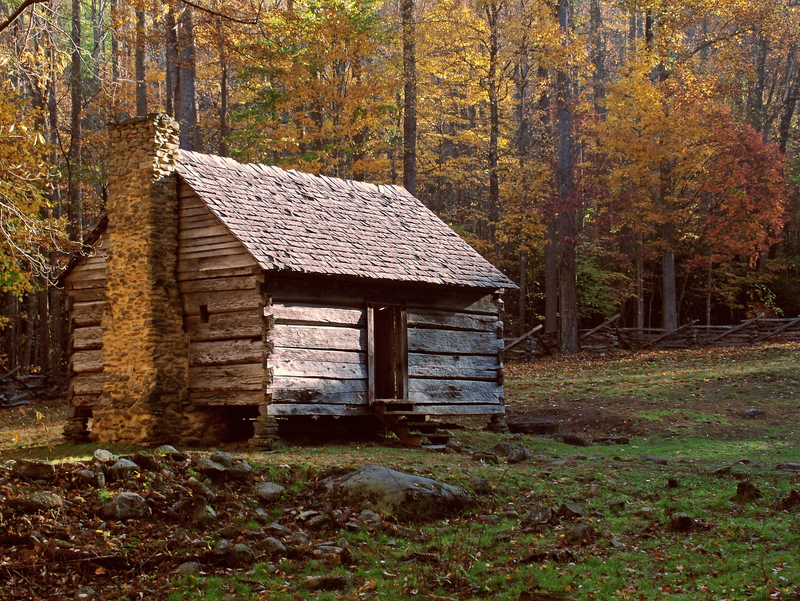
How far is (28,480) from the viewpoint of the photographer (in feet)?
32.6

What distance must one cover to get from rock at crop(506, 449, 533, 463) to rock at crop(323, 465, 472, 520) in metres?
3.42

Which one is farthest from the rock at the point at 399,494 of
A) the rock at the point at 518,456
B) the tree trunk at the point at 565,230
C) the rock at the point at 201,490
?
the tree trunk at the point at 565,230

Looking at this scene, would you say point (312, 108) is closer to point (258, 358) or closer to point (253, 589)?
point (258, 358)

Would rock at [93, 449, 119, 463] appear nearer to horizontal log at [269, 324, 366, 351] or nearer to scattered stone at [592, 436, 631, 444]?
horizontal log at [269, 324, 366, 351]

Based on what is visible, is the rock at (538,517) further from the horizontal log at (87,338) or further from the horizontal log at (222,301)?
the horizontal log at (87,338)

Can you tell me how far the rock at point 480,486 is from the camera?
37.9ft

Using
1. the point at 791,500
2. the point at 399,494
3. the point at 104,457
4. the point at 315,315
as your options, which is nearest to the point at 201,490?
the point at 104,457

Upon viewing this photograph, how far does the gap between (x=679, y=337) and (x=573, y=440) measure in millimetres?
15153

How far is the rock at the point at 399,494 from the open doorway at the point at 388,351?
545 centimetres

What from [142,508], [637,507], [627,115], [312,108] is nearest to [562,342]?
[627,115]

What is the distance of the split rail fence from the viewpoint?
30.2 metres

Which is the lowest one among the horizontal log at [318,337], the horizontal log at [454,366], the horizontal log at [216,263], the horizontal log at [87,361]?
the horizontal log at [454,366]

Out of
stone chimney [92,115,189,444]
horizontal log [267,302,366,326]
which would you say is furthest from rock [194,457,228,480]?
stone chimney [92,115,189,444]

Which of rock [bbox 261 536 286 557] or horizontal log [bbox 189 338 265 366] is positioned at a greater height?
horizontal log [bbox 189 338 265 366]
